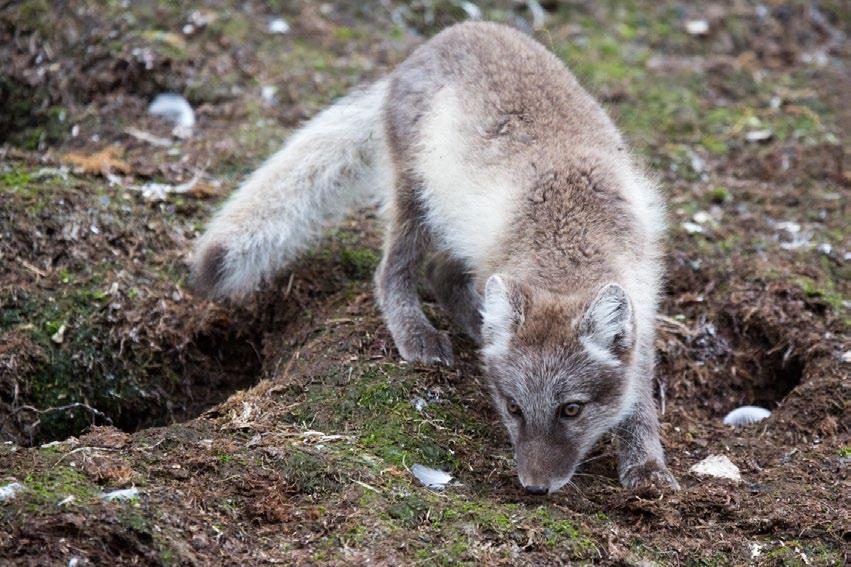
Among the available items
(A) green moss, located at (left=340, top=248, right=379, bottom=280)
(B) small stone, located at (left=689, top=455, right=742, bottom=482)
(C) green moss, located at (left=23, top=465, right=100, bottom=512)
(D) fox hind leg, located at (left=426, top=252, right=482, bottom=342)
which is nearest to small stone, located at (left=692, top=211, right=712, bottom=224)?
(D) fox hind leg, located at (left=426, top=252, right=482, bottom=342)

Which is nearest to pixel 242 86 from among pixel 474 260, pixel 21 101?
pixel 21 101

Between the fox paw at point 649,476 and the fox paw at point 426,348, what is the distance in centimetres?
123

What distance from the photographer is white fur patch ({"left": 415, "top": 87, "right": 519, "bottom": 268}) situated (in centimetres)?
534

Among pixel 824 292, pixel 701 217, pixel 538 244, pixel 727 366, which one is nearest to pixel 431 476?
pixel 538 244

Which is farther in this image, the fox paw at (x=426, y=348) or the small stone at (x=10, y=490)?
the fox paw at (x=426, y=348)

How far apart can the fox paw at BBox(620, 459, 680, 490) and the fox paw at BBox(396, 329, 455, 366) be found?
1.23 metres

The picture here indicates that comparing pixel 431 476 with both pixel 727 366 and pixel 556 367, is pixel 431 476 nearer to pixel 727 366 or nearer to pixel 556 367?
pixel 556 367

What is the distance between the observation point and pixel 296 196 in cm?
636

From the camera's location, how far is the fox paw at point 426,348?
5.65m

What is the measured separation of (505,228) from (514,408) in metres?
1.03

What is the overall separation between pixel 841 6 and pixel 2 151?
855 centimetres

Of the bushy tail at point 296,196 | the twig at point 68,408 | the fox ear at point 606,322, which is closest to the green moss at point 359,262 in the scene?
the bushy tail at point 296,196

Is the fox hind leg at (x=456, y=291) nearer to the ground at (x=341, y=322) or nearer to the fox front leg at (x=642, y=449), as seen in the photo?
the ground at (x=341, y=322)

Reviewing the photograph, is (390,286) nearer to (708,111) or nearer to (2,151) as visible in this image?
(2,151)
